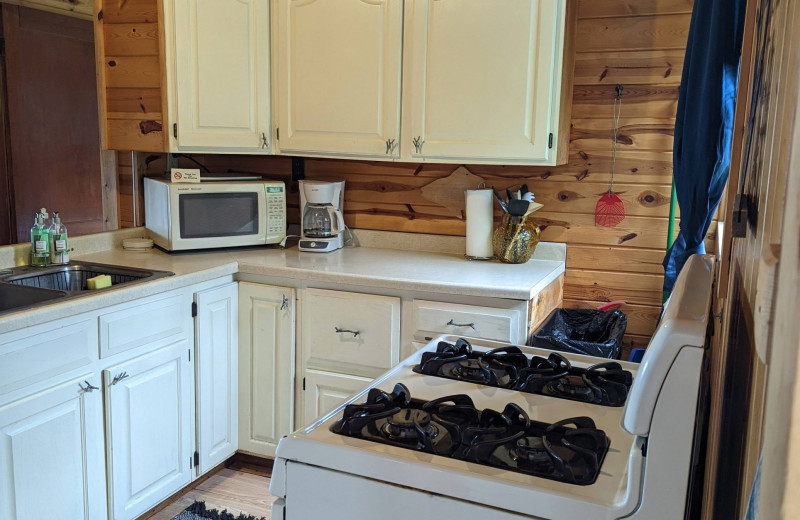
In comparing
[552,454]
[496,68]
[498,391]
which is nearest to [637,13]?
[496,68]

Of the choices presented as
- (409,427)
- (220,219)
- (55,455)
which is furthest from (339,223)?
(409,427)

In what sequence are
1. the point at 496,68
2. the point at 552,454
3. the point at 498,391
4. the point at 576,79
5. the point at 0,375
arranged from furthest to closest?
1. the point at 576,79
2. the point at 496,68
3. the point at 0,375
4. the point at 498,391
5. the point at 552,454

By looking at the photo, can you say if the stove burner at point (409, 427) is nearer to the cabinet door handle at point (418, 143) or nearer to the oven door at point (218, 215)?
the cabinet door handle at point (418, 143)

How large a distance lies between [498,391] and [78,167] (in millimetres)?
2105

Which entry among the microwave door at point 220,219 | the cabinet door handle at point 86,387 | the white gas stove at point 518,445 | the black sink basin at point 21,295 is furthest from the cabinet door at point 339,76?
the white gas stove at point 518,445

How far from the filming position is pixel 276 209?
3098 millimetres

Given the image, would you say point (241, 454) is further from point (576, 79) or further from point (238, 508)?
point (576, 79)

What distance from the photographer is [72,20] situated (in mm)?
2674

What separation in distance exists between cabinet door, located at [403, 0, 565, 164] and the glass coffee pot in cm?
51

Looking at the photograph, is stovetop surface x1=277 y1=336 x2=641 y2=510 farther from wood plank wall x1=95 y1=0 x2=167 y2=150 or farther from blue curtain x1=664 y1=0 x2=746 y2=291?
wood plank wall x1=95 y1=0 x2=167 y2=150

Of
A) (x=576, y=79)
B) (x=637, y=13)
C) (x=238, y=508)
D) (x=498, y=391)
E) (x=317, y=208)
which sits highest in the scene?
Result: (x=637, y=13)

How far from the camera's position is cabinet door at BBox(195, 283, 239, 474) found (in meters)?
2.62

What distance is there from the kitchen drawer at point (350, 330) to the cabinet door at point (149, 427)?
18.6 inches

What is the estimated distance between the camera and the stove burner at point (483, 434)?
1100 millimetres
